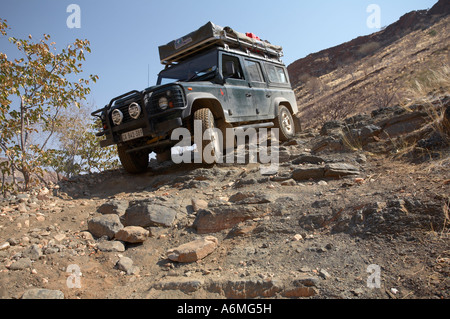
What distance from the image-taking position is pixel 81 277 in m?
2.39

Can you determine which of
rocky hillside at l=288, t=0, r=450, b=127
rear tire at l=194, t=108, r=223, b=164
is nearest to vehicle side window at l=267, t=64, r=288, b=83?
rear tire at l=194, t=108, r=223, b=164

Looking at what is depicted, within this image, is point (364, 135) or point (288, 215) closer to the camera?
point (288, 215)

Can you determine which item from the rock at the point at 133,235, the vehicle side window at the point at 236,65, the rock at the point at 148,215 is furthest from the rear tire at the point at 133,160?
the rock at the point at 133,235

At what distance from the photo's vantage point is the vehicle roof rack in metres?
5.66

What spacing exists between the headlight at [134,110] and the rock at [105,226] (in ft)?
6.56

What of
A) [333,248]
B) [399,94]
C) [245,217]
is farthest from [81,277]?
[399,94]

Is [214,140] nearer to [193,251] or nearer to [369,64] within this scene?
[193,251]

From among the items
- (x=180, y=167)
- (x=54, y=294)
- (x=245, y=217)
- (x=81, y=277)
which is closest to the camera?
(x=54, y=294)

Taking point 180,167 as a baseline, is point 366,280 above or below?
below

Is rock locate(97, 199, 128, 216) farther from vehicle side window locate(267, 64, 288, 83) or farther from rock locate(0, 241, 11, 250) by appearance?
vehicle side window locate(267, 64, 288, 83)

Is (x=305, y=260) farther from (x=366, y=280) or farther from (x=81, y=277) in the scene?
(x=81, y=277)

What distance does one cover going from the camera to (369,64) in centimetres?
2892

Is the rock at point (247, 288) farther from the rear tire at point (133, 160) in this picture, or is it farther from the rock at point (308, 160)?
the rear tire at point (133, 160)
